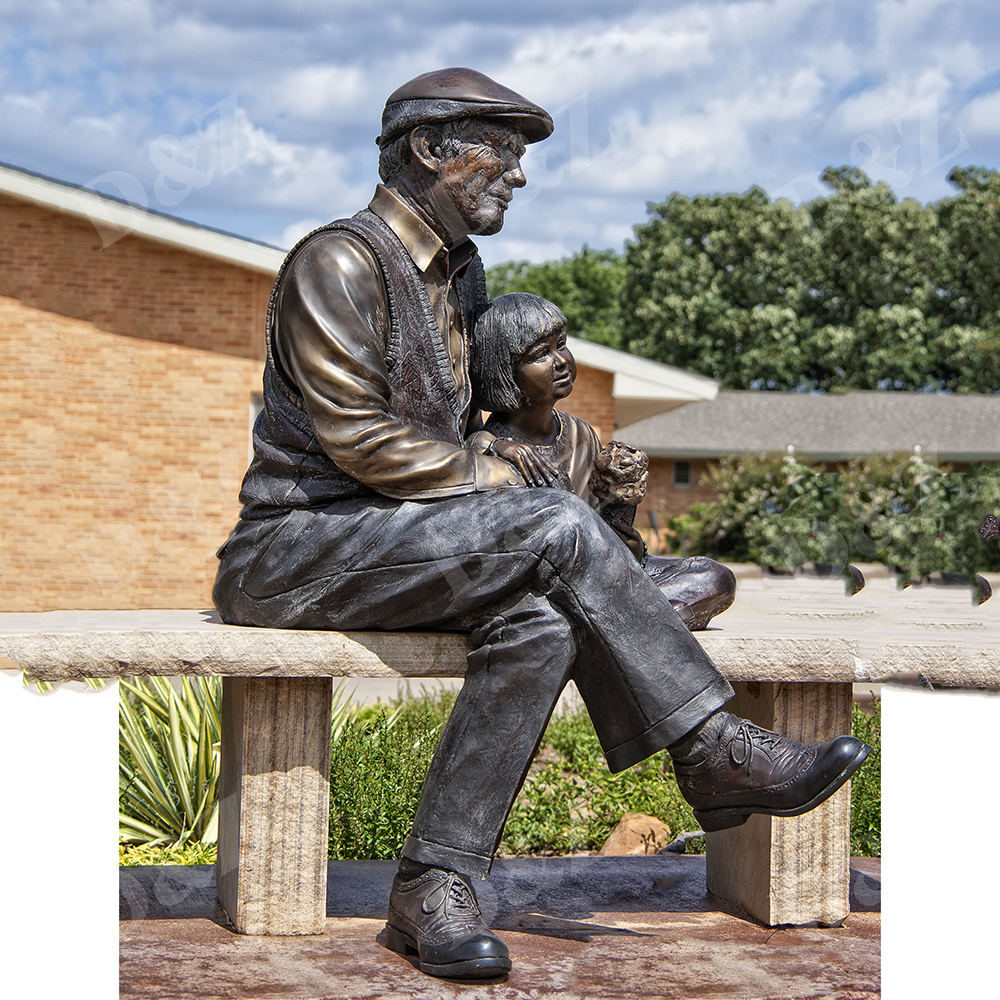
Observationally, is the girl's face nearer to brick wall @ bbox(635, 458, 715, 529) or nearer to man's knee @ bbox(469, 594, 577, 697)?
man's knee @ bbox(469, 594, 577, 697)

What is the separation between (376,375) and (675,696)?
3.22 feet

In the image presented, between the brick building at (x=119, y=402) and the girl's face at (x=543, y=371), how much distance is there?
31.6ft

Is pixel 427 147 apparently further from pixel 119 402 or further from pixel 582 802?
pixel 119 402

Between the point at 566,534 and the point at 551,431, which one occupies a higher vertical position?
the point at 551,431

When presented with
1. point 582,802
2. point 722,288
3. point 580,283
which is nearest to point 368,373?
point 582,802

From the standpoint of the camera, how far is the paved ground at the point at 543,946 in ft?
8.79

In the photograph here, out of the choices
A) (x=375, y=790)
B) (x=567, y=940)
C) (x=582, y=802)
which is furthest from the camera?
(x=582, y=802)

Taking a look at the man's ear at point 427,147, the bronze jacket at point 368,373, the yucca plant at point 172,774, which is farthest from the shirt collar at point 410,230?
the yucca plant at point 172,774

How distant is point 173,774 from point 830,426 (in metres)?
31.1

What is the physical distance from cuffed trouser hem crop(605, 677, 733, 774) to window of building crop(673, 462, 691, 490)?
30818mm

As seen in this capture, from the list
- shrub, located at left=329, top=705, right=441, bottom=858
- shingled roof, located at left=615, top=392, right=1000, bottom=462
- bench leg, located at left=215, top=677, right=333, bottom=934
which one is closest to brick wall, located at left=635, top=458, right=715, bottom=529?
shingled roof, located at left=615, top=392, right=1000, bottom=462

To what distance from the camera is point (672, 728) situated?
2.66m

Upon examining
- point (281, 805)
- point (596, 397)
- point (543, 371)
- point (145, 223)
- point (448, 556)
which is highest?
point (145, 223)

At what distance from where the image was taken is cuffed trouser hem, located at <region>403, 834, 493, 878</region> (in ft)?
8.89
